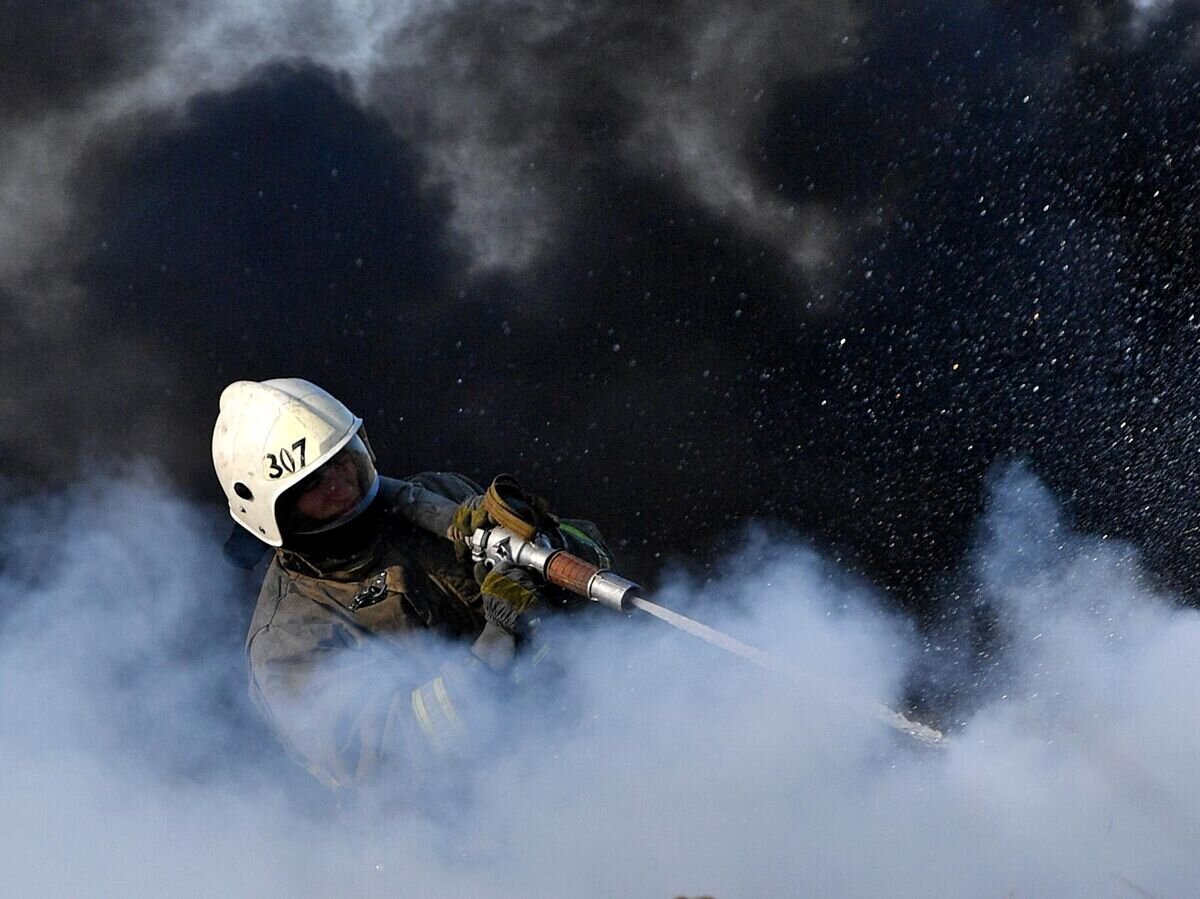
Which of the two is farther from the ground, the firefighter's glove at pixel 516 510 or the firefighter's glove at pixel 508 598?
the firefighter's glove at pixel 516 510

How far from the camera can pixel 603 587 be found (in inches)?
170

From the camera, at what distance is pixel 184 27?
6.98 meters

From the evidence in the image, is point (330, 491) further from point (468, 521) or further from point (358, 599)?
point (468, 521)

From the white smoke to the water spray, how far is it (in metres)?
1.83

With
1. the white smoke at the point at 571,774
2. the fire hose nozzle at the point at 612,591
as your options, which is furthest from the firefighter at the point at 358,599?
the white smoke at the point at 571,774

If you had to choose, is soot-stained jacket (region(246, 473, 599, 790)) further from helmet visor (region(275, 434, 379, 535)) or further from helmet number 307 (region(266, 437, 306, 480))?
helmet number 307 (region(266, 437, 306, 480))

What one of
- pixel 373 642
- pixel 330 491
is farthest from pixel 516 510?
pixel 373 642

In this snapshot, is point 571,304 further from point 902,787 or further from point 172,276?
point 902,787

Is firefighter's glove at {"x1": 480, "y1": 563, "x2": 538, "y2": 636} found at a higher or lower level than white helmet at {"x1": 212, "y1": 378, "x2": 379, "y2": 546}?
lower

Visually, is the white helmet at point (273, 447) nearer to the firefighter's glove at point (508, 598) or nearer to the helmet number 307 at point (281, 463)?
the helmet number 307 at point (281, 463)

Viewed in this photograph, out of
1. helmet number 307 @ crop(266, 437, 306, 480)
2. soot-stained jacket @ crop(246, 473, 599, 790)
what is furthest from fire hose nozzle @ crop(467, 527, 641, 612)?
helmet number 307 @ crop(266, 437, 306, 480)

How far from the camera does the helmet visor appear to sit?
16.1 feet

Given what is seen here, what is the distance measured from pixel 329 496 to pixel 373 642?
0.62 m

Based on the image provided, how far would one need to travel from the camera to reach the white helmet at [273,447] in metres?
4.86
